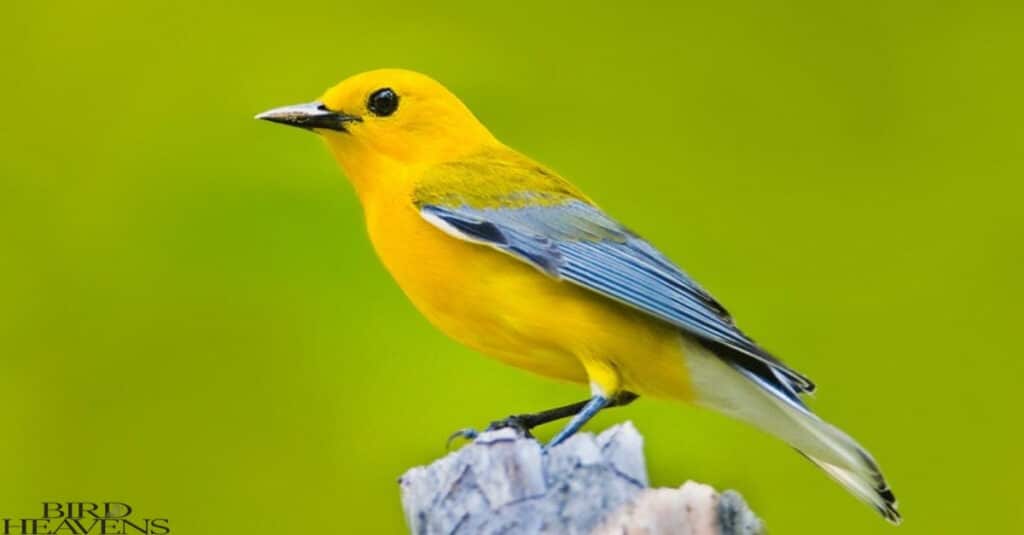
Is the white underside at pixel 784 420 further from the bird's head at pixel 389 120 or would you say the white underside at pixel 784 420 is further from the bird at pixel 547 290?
the bird's head at pixel 389 120

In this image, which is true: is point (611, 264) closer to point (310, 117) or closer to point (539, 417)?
point (539, 417)

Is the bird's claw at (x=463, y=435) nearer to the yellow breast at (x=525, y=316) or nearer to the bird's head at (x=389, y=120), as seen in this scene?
the yellow breast at (x=525, y=316)

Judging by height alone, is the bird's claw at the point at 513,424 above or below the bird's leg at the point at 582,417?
above

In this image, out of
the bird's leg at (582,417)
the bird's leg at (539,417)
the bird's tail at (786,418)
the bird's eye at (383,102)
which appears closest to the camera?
the bird's leg at (582,417)

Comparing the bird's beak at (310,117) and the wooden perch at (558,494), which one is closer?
the wooden perch at (558,494)

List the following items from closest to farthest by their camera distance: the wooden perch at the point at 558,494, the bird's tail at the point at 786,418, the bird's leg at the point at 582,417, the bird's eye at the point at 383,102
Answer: the wooden perch at the point at 558,494
the bird's leg at the point at 582,417
the bird's tail at the point at 786,418
the bird's eye at the point at 383,102


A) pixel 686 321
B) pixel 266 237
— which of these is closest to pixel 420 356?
pixel 266 237

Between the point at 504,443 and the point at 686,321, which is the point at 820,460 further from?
the point at 504,443

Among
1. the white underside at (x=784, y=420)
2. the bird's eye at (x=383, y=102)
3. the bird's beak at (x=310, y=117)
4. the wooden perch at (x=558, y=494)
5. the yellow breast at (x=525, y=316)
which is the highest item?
the bird's eye at (x=383, y=102)

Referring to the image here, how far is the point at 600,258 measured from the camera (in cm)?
214

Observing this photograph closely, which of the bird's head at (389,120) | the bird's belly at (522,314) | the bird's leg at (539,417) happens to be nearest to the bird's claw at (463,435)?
the bird's leg at (539,417)

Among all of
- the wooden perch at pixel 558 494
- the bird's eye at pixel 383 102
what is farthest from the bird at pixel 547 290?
the wooden perch at pixel 558 494

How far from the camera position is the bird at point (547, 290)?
203 centimetres

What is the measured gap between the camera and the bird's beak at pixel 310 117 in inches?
81.0
